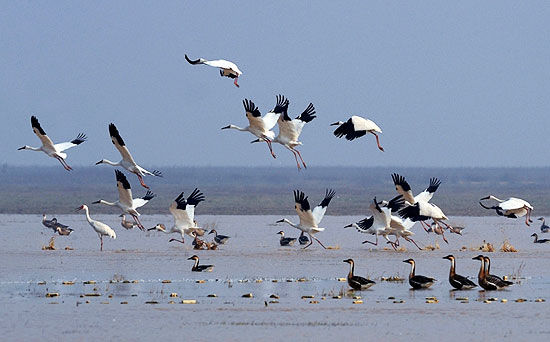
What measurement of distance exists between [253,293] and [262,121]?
17.6 ft

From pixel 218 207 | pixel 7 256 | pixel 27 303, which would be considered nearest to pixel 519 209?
pixel 7 256

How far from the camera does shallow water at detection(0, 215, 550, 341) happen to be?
1336 centimetres

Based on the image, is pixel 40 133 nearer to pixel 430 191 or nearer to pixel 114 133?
pixel 114 133

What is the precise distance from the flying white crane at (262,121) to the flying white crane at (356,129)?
1.24 meters

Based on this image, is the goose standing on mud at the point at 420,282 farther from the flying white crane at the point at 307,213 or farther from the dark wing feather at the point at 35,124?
the dark wing feather at the point at 35,124

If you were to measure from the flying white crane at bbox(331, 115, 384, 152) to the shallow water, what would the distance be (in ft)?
7.34

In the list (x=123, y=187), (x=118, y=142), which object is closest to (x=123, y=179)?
(x=123, y=187)

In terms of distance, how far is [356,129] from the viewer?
20953 millimetres

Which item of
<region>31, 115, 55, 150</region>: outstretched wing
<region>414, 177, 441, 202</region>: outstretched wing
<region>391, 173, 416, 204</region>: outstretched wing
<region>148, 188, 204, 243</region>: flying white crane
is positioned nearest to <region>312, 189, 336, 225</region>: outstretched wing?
<region>414, 177, 441, 202</region>: outstretched wing

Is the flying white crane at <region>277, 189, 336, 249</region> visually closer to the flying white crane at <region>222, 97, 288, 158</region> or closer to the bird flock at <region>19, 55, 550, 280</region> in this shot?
the bird flock at <region>19, 55, 550, 280</region>

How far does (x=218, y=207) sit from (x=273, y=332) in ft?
109

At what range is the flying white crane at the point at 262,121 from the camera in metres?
21.2

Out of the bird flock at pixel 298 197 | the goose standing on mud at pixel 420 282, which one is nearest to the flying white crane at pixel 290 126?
the bird flock at pixel 298 197

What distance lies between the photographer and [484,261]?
56.2 feet
